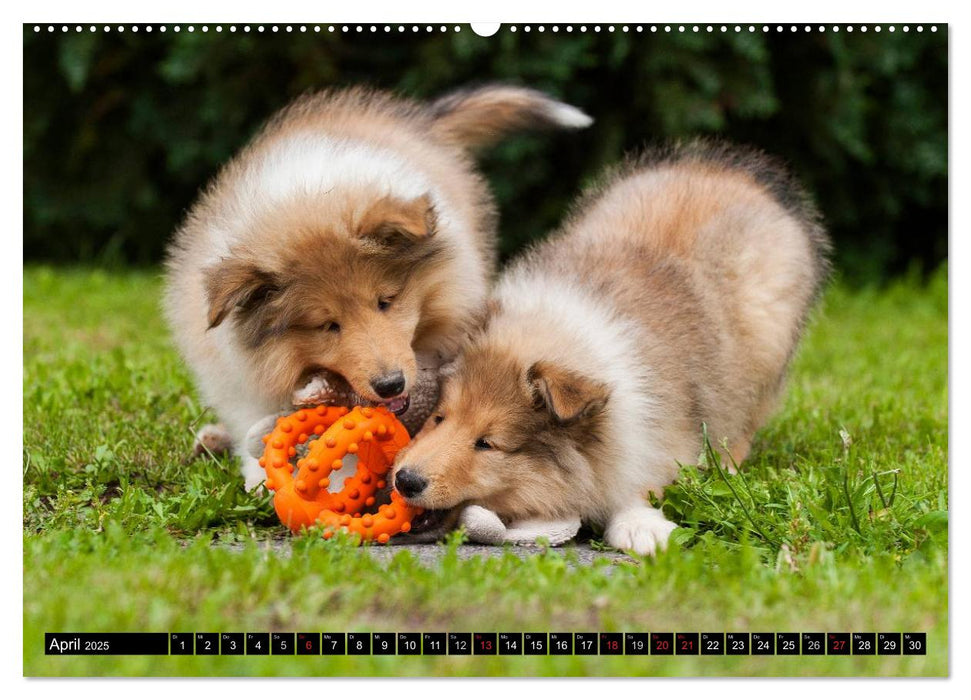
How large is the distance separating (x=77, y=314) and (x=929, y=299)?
5584 mm

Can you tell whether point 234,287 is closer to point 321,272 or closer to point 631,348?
point 321,272

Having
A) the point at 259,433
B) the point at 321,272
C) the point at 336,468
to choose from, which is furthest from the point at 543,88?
the point at 336,468

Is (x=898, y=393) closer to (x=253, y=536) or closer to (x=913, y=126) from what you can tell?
(x=913, y=126)

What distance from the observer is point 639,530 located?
421 centimetres

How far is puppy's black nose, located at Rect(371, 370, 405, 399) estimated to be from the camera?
407cm

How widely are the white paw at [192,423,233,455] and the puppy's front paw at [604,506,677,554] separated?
5.73 ft

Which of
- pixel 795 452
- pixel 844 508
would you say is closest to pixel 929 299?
pixel 795 452

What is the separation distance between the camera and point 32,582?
336 centimetres

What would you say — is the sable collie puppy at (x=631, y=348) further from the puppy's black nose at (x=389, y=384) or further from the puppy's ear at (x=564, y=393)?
the puppy's black nose at (x=389, y=384)

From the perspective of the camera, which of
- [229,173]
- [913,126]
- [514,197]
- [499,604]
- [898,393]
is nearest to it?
[499,604]

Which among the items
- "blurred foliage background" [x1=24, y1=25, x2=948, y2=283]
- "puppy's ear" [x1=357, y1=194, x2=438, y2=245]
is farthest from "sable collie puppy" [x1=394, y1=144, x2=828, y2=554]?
"blurred foliage background" [x1=24, y1=25, x2=948, y2=283]

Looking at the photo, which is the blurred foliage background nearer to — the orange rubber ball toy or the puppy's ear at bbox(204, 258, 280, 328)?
the puppy's ear at bbox(204, 258, 280, 328)

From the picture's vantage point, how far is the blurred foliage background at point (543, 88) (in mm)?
5387

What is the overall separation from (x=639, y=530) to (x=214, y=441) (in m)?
1.97
